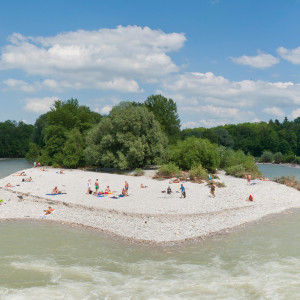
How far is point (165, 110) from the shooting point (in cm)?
6316

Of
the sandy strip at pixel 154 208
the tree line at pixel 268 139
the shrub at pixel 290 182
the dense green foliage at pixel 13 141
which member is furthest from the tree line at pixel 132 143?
the tree line at pixel 268 139

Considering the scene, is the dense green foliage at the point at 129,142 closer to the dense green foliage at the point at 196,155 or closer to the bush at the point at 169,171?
the dense green foliage at the point at 196,155

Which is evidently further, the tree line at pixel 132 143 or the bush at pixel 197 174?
the tree line at pixel 132 143

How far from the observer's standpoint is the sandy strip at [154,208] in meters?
19.3

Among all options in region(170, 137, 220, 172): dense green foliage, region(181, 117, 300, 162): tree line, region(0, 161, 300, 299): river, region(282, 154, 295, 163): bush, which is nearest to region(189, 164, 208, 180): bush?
region(170, 137, 220, 172): dense green foliage

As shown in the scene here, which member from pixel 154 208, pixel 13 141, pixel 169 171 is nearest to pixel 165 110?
pixel 169 171

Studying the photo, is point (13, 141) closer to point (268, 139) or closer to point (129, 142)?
point (129, 142)

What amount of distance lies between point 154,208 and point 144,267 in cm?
892

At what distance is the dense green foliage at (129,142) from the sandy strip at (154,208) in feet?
42.5

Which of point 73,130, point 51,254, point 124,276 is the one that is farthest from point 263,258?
point 73,130

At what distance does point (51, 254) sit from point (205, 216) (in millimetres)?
A: 10871

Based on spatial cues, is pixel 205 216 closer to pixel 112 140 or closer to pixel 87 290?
pixel 87 290

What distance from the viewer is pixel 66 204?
25078 mm

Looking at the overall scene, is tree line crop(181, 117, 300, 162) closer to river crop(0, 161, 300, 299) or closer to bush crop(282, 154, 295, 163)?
bush crop(282, 154, 295, 163)
